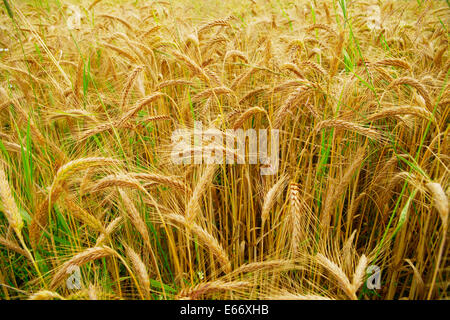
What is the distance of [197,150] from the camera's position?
1.15 metres

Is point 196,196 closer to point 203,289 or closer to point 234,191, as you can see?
point 203,289

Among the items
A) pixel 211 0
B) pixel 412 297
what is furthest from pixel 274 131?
pixel 211 0

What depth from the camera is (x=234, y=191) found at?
5.31 feet

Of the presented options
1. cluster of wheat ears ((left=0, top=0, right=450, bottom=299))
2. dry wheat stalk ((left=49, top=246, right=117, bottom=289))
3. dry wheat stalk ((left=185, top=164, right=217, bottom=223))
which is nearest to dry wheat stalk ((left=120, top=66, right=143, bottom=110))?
cluster of wheat ears ((left=0, top=0, right=450, bottom=299))

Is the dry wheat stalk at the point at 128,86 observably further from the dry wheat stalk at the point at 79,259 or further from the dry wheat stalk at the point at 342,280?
the dry wheat stalk at the point at 342,280

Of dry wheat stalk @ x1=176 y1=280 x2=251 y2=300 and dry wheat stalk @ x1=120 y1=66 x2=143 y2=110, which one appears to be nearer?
dry wheat stalk @ x1=176 y1=280 x2=251 y2=300

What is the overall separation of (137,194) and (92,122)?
1.71 ft

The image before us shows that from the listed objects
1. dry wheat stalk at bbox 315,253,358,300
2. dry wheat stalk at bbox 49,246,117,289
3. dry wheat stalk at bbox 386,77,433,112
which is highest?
dry wheat stalk at bbox 386,77,433,112

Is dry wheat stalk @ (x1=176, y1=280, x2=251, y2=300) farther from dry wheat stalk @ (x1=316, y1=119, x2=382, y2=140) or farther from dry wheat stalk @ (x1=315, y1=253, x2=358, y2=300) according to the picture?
dry wheat stalk @ (x1=316, y1=119, x2=382, y2=140)

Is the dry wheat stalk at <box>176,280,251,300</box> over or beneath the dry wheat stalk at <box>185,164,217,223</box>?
beneath

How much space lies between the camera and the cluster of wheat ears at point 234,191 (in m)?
1.15

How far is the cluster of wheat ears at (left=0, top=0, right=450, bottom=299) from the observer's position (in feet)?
3.76

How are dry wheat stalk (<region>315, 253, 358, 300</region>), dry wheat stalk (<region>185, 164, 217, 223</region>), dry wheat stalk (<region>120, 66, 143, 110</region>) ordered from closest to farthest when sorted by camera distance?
dry wheat stalk (<region>315, 253, 358, 300</region>)
dry wheat stalk (<region>185, 164, 217, 223</region>)
dry wheat stalk (<region>120, 66, 143, 110</region>)

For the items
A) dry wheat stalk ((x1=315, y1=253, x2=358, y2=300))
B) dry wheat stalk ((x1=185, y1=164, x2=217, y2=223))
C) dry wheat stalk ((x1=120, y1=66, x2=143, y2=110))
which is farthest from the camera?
dry wheat stalk ((x1=120, y1=66, x2=143, y2=110))
